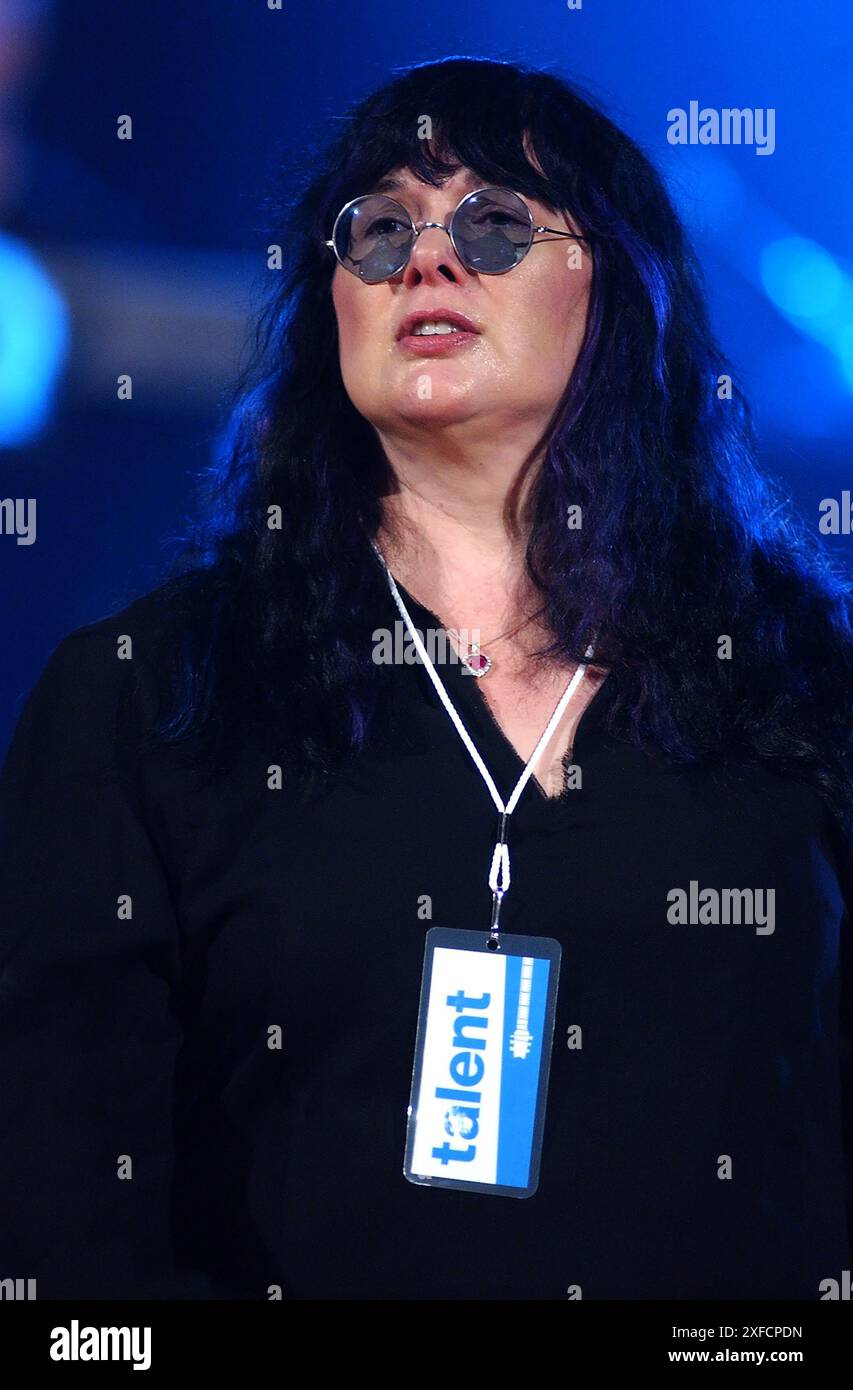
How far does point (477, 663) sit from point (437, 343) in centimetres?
34

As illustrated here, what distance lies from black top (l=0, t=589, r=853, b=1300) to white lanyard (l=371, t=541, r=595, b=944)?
0.01 m

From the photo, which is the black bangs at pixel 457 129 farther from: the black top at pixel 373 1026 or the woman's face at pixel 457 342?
the black top at pixel 373 1026

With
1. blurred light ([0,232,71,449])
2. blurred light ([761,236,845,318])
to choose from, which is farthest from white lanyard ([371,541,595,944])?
blurred light ([761,236,845,318])

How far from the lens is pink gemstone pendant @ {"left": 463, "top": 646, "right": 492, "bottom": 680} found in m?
1.54

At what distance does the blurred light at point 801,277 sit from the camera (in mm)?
1975

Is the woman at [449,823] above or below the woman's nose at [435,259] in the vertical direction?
below

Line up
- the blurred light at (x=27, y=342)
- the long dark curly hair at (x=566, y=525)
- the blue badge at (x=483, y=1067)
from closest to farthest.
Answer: the blue badge at (x=483, y=1067)
the long dark curly hair at (x=566, y=525)
the blurred light at (x=27, y=342)

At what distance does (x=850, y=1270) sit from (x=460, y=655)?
74 centimetres

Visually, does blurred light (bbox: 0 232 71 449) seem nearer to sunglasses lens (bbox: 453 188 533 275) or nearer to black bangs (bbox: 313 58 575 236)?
black bangs (bbox: 313 58 575 236)

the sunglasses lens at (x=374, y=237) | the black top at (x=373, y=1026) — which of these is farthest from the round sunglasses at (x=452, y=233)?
the black top at (x=373, y=1026)

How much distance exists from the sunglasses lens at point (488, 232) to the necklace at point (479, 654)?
37 cm

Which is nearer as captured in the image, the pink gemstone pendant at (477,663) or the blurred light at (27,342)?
the pink gemstone pendant at (477,663)

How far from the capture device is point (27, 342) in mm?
1910

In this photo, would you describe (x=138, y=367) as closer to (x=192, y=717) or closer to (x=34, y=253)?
(x=34, y=253)
